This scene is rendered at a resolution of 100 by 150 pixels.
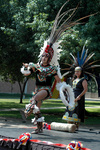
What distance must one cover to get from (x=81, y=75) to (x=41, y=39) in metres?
4.36

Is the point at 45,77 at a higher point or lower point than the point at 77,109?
higher

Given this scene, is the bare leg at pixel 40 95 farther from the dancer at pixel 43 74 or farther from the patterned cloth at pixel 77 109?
the patterned cloth at pixel 77 109

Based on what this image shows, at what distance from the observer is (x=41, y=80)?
6184 millimetres

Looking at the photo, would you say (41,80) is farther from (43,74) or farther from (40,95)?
(40,95)

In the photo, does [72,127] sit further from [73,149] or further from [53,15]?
[53,15]

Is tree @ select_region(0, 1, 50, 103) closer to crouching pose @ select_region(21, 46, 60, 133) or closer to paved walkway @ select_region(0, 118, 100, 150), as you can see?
crouching pose @ select_region(21, 46, 60, 133)

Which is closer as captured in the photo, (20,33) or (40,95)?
(40,95)

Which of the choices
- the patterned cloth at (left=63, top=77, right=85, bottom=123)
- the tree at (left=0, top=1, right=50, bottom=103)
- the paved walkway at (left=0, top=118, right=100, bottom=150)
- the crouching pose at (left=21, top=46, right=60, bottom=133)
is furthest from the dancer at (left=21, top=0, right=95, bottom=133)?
the tree at (left=0, top=1, right=50, bottom=103)

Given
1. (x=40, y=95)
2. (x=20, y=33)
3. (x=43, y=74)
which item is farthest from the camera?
(x=20, y=33)

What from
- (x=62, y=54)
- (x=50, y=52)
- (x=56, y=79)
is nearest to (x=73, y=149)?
(x=56, y=79)

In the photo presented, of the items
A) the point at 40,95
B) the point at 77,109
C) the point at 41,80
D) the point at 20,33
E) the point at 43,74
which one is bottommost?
the point at 77,109

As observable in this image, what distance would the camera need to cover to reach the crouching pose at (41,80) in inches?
237

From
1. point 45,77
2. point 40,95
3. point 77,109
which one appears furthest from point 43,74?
point 77,109

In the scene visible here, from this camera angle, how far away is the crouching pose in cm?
602
